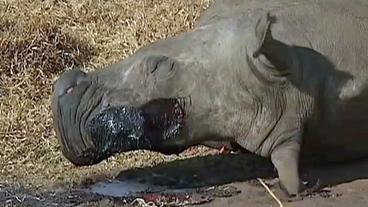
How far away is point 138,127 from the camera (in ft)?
15.2

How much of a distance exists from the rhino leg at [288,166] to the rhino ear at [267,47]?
0.33 m

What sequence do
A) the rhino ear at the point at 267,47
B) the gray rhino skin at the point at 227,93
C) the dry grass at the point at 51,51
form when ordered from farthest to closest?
the dry grass at the point at 51,51, the gray rhino skin at the point at 227,93, the rhino ear at the point at 267,47

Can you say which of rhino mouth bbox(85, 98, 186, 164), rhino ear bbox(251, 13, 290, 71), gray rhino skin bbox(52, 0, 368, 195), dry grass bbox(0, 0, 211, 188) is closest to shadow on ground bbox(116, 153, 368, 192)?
dry grass bbox(0, 0, 211, 188)

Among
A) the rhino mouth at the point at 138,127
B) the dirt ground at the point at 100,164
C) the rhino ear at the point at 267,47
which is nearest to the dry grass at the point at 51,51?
the dirt ground at the point at 100,164

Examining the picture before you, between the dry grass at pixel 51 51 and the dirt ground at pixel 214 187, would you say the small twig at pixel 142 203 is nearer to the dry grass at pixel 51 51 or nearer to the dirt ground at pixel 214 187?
the dirt ground at pixel 214 187

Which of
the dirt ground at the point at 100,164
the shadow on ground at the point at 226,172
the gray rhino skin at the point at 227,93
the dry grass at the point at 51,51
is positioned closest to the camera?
the gray rhino skin at the point at 227,93

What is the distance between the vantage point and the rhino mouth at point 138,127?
15.1 ft

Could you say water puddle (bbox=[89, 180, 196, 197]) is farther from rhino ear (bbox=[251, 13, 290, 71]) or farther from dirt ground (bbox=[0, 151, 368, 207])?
rhino ear (bbox=[251, 13, 290, 71])

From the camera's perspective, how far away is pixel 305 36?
16.0 ft

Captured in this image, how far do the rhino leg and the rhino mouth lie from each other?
41 centimetres

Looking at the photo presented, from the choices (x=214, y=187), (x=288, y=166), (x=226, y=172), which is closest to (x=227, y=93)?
(x=288, y=166)

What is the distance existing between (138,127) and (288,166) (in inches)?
24.6

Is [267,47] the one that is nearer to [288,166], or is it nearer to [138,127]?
[288,166]

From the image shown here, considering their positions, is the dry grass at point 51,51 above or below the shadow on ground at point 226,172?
above
